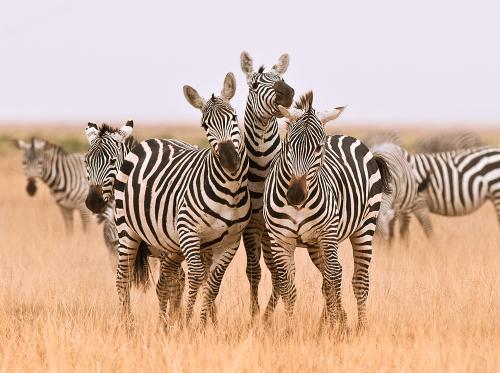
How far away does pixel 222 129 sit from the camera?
6168mm

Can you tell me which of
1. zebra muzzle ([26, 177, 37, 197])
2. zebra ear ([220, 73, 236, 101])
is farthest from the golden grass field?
zebra muzzle ([26, 177, 37, 197])

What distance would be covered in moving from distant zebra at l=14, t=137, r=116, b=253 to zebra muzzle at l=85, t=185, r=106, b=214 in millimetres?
7636

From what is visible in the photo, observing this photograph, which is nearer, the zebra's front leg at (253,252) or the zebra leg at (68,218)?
the zebra's front leg at (253,252)

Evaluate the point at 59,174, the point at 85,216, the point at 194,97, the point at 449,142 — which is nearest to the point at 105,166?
the point at 194,97

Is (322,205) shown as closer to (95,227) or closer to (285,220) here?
(285,220)

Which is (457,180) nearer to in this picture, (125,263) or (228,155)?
(125,263)

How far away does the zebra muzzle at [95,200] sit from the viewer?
7.16m

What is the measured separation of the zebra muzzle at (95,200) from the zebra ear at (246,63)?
1761mm

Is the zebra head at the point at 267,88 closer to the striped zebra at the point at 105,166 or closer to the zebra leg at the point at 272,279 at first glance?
the zebra leg at the point at 272,279

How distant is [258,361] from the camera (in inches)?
225

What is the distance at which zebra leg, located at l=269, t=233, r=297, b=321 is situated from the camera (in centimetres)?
631

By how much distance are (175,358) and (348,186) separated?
87.7 inches

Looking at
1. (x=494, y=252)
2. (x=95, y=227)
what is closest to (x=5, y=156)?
(x=95, y=227)

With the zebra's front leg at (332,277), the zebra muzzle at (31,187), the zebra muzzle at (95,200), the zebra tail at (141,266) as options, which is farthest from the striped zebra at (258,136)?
the zebra muzzle at (31,187)
